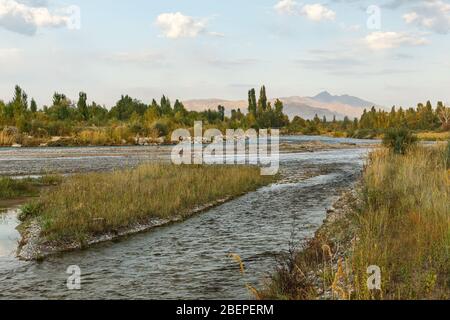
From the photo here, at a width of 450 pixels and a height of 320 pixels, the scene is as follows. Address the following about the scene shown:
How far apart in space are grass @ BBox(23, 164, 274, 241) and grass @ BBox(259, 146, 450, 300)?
21.0ft

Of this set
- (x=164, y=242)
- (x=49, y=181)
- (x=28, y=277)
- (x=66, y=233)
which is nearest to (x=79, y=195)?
(x=66, y=233)

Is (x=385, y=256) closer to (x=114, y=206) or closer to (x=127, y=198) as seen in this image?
(x=114, y=206)

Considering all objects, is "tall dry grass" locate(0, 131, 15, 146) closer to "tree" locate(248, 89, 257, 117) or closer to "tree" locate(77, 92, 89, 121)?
"tree" locate(77, 92, 89, 121)

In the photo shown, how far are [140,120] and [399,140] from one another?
89.6 meters

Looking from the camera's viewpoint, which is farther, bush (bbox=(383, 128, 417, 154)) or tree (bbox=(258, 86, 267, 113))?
tree (bbox=(258, 86, 267, 113))

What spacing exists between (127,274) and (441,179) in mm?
9805

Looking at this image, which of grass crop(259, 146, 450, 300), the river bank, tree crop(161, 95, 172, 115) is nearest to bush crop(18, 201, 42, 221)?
the river bank

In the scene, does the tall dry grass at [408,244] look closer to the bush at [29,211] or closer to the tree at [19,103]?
the bush at [29,211]

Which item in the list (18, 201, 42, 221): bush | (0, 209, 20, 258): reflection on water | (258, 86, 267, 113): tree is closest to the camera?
(0, 209, 20, 258): reflection on water

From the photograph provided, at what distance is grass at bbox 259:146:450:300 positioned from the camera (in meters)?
7.39

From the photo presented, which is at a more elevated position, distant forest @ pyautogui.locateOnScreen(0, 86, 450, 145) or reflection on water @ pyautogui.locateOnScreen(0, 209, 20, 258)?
distant forest @ pyautogui.locateOnScreen(0, 86, 450, 145)

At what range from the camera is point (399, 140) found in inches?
1238

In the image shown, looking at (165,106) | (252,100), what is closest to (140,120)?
(165,106)

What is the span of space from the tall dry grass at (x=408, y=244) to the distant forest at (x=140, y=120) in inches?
1163
